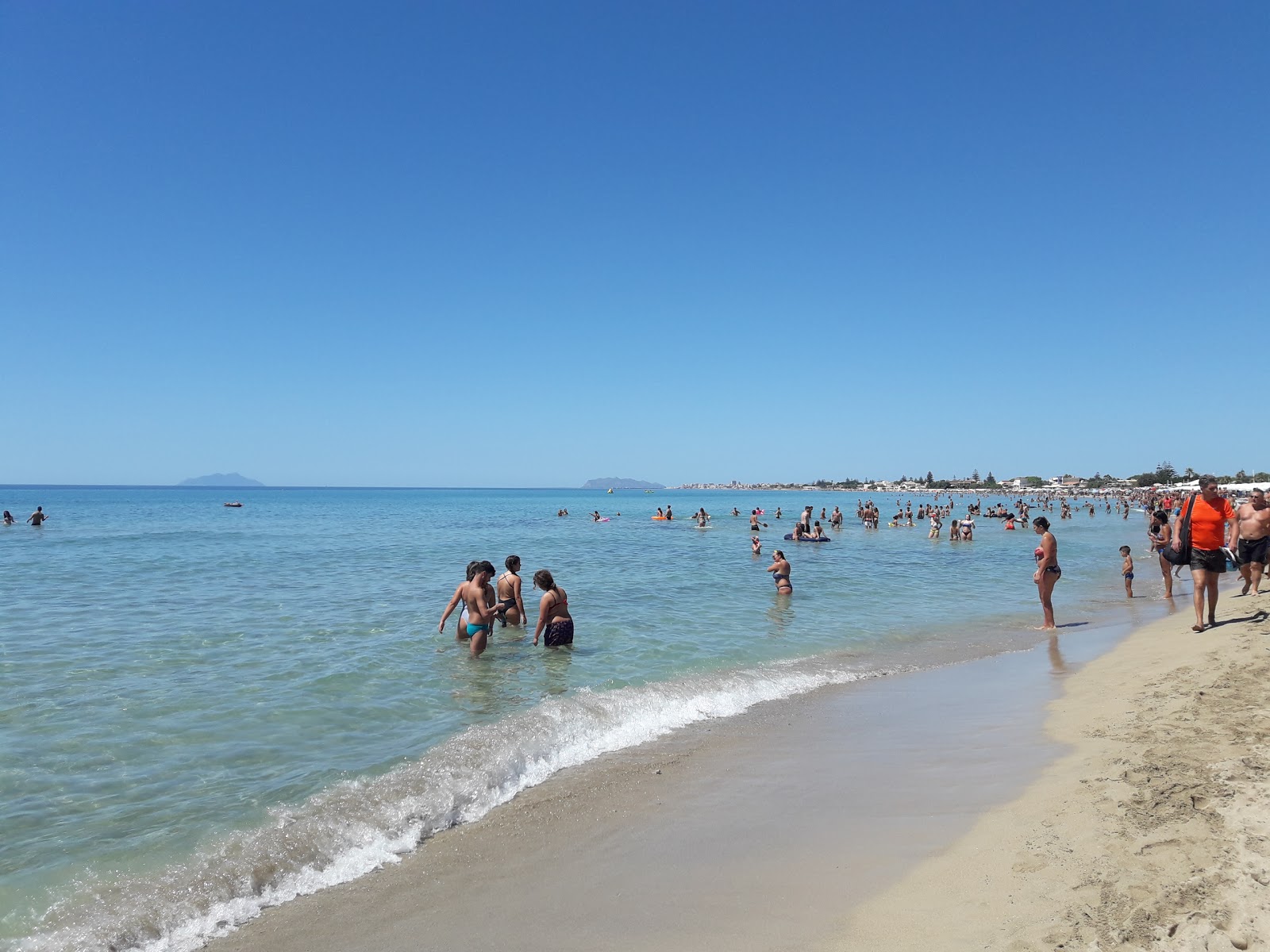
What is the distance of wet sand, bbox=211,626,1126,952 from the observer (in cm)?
370

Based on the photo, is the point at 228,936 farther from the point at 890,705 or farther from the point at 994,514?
the point at 994,514

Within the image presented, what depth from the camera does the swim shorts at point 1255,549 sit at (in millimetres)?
11742

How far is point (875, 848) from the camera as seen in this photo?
4387mm

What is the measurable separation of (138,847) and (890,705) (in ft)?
22.6

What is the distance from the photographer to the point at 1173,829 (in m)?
3.81

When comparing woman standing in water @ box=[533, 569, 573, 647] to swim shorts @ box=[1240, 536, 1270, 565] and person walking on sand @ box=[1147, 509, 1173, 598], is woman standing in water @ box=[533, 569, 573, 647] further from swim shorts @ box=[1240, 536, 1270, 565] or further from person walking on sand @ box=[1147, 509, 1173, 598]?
person walking on sand @ box=[1147, 509, 1173, 598]

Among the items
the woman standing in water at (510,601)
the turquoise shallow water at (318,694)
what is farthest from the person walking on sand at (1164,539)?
the woman standing in water at (510,601)

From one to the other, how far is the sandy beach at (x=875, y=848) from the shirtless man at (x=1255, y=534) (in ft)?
20.7

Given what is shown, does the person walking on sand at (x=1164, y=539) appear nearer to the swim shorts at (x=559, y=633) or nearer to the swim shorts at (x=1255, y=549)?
the swim shorts at (x=1255, y=549)

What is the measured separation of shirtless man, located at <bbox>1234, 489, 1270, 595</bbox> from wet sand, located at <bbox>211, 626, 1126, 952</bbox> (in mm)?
7457

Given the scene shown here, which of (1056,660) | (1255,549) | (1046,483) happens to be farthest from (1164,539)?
(1046,483)

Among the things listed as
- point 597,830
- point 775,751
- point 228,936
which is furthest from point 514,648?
point 228,936

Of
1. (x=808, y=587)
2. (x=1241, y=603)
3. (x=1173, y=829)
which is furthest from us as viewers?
(x=808, y=587)

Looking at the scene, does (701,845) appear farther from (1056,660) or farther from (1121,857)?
(1056,660)
